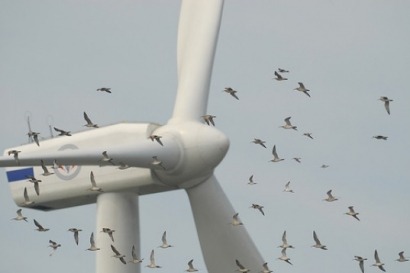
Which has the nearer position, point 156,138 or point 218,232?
point 156,138

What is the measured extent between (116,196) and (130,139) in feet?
13.4

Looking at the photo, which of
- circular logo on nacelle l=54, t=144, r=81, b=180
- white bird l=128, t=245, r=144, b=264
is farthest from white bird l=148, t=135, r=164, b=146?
white bird l=128, t=245, r=144, b=264

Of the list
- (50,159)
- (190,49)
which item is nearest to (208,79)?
(190,49)

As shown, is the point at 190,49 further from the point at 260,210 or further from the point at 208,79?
the point at 260,210

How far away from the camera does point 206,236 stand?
123 m

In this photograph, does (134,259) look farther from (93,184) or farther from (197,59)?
(197,59)

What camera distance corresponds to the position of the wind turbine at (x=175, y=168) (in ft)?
389

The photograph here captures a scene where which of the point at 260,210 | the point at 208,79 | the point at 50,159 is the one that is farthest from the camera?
the point at 260,210

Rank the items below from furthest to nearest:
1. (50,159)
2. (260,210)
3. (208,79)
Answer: (260,210) → (208,79) → (50,159)

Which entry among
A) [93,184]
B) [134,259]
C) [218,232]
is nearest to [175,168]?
[218,232]

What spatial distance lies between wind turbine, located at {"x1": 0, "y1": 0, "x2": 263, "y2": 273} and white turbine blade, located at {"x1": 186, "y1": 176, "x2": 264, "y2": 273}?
4 centimetres

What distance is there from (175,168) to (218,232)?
440 centimetres

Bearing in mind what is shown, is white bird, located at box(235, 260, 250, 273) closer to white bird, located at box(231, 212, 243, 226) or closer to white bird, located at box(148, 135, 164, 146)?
white bird, located at box(231, 212, 243, 226)

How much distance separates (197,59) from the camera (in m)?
121
